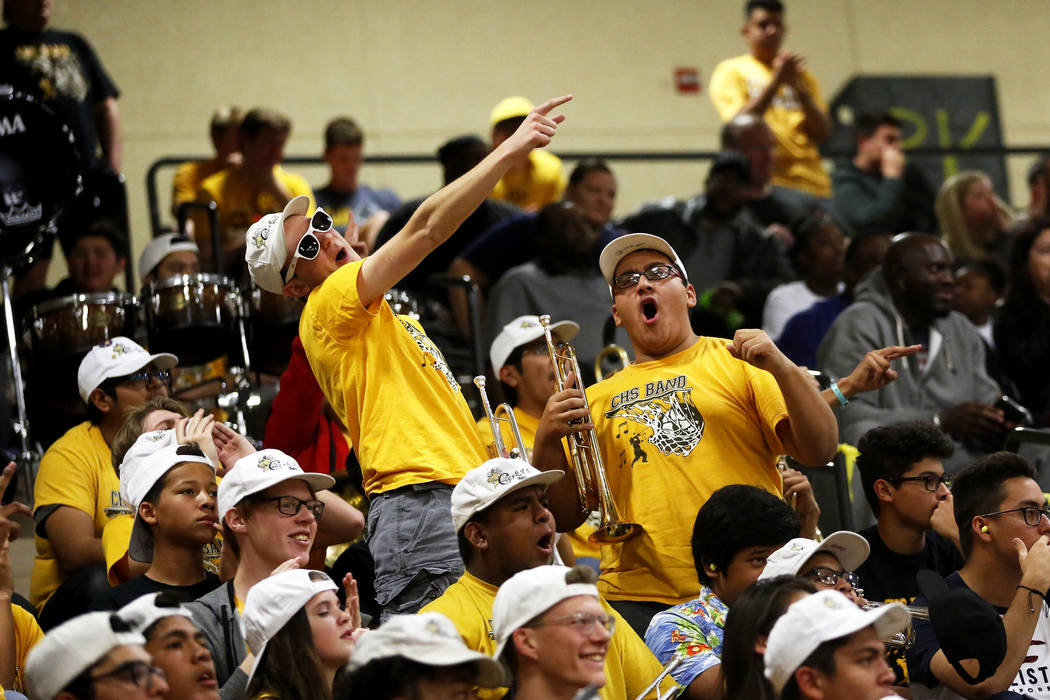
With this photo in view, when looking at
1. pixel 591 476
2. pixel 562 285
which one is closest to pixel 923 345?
pixel 562 285

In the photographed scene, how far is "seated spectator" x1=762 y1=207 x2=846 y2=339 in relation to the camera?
26.7 ft

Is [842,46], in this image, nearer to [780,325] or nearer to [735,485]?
[780,325]

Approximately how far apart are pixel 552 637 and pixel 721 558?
797mm

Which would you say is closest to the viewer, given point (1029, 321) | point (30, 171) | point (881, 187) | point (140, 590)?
point (140, 590)

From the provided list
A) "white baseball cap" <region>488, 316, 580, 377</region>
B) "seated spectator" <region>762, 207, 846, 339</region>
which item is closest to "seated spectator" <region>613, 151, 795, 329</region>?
"seated spectator" <region>762, 207, 846, 339</region>

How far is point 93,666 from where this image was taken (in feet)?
A: 10.8

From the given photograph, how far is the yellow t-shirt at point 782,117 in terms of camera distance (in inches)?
413

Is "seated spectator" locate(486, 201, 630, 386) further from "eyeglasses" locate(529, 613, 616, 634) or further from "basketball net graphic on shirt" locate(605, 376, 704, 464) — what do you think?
"eyeglasses" locate(529, 613, 616, 634)

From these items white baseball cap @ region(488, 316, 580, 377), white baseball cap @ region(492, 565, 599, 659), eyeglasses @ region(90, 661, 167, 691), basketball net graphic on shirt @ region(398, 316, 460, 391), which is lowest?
white baseball cap @ region(492, 565, 599, 659)

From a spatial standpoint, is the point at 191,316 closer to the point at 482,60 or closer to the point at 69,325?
the point at 69,325

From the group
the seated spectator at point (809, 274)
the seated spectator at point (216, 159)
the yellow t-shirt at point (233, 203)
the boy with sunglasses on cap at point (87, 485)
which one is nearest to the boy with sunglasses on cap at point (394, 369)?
the boy with sunglasses on cap at point (87, 485)

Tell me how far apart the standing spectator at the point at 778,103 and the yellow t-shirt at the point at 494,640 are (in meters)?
6.71

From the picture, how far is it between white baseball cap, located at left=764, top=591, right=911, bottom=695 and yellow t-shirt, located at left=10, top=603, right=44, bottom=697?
86.0 inches

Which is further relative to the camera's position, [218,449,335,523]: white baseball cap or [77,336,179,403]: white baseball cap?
[77,336,179,403]: white baseball cap
